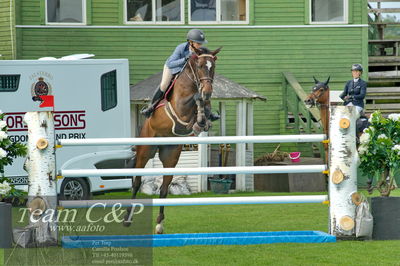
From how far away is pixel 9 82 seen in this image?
55.8 ft

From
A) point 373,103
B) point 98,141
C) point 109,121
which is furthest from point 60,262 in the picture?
point 373,103

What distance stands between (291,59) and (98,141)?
14589mm

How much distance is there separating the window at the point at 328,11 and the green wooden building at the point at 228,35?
0.09 feet

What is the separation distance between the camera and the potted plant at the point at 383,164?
9.72 meters

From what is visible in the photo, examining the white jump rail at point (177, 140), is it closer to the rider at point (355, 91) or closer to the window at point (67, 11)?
the rider at point (355, 91)

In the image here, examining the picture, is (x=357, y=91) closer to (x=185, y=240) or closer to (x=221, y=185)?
(x=221, y=185)

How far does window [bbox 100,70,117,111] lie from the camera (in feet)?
57.5

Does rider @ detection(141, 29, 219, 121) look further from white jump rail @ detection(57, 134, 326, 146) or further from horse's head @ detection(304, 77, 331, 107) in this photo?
horse's head @ detection(304, 77, 331, 107)

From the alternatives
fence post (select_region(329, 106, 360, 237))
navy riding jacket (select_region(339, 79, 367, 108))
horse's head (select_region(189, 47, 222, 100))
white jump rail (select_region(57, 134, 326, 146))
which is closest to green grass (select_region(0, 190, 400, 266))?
fence post (select_region(329, 106, 360, 237))

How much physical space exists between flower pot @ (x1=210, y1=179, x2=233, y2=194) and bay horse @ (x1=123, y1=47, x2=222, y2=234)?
7490mm

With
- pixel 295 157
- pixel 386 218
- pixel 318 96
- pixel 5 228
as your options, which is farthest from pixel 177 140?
pixel 295 157

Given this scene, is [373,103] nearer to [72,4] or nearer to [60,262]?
[72,4]

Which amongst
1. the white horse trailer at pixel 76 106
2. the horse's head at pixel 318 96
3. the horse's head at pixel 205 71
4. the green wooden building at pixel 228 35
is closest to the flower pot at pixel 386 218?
the horse's head at pixel 205 71

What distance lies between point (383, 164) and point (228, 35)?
44.8 feet
